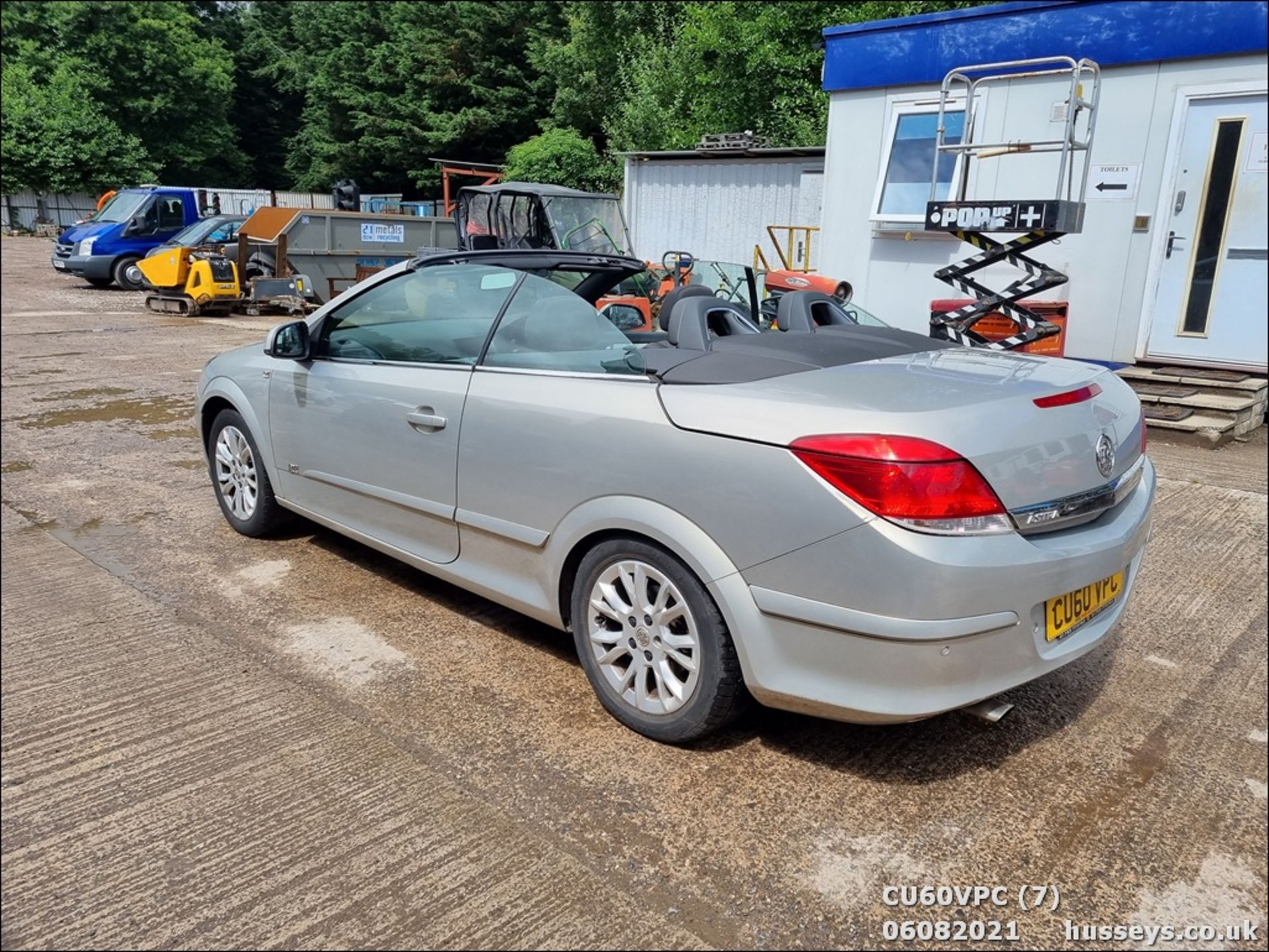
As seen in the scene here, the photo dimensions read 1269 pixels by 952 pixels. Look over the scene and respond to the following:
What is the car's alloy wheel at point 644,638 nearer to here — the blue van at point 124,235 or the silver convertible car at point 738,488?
the silver convertible car at point 738,488

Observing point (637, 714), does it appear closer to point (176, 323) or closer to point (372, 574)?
point (372, 574)

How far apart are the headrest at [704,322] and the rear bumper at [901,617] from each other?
3.38 ft

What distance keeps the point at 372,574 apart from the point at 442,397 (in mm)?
1255

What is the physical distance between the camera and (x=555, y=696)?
9.99 ft

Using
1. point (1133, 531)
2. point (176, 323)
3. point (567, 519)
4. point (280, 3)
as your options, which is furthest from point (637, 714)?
point (280, 3)

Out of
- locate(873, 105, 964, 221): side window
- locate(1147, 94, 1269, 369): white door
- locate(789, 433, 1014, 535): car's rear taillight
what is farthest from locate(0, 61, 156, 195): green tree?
locate(1147, 94, 1269, 369): white door

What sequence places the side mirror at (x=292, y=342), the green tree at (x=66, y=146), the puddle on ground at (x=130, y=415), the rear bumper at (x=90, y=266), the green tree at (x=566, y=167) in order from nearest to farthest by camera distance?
the side mirror at (x=292, y=342) < the puddle on ground at (x=130, y=415) < the green tree at (x=66, y=146) < the rear bumper at (x=90, y=266) < the green tree at (x=566, y=167)

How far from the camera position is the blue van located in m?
18.6

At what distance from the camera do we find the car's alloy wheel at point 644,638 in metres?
2.59

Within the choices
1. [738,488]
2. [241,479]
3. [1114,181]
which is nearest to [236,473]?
[241,479]

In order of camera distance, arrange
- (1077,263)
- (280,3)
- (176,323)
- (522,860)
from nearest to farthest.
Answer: (522,860), (1077,263), (176,323), (280,3)

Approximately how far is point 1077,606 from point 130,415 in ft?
24.3

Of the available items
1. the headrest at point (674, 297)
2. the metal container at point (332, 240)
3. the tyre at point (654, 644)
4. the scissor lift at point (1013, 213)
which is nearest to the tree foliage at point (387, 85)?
the headrest at point (674, 297)

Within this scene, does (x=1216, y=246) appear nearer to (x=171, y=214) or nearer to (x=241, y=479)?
(x=241, y=479)
